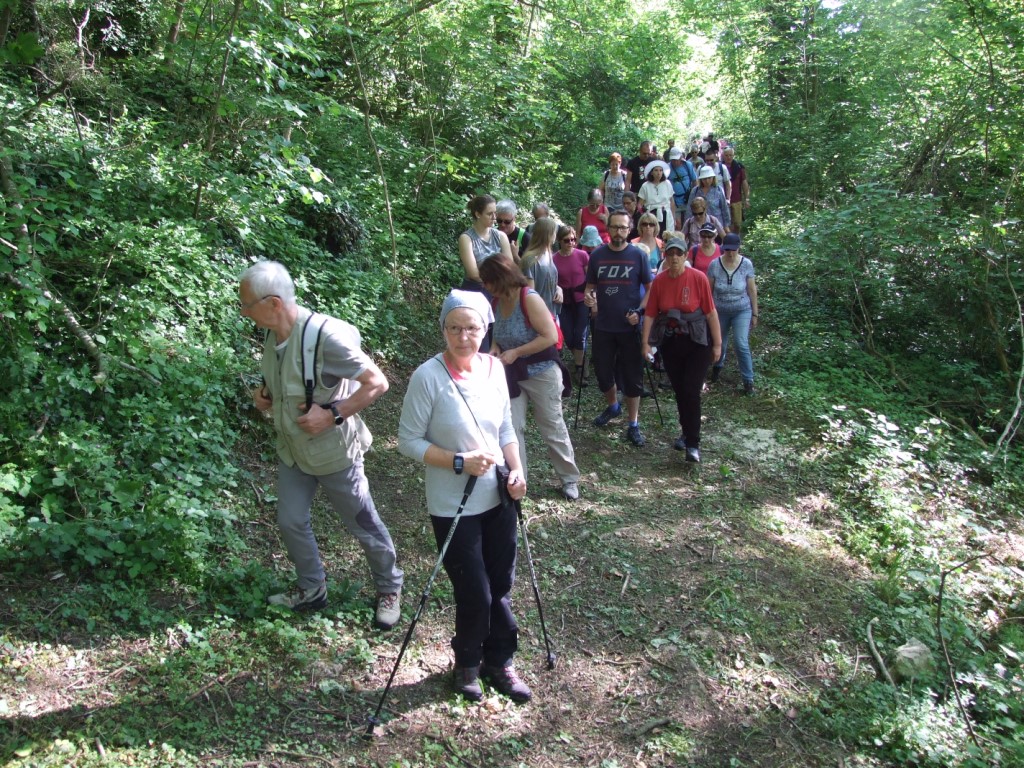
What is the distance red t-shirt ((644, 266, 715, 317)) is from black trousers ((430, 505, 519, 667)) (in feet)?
11.9

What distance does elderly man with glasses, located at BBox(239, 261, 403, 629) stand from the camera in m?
3.45

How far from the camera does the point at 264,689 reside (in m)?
3.46

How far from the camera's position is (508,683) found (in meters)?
3.64

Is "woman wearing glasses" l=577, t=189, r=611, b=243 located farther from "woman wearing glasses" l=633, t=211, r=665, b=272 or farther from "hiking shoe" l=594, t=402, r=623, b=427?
"hiking shoe" l=594, t=402, r=623, b=427

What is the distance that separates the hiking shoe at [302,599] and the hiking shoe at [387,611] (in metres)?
0.33

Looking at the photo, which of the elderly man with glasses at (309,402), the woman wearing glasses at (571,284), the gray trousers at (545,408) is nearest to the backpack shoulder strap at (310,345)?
the elderly man with glasses at (309,402)

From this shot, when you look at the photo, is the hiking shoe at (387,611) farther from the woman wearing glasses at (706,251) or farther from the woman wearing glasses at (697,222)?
the woman wearing glasses at (697,222)

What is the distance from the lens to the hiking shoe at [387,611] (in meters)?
4.03

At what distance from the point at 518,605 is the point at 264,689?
1675 millimetres

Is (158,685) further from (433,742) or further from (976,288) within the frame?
(976,288)

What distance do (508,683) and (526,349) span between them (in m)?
2.23

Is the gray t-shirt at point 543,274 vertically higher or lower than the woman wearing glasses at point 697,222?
lower

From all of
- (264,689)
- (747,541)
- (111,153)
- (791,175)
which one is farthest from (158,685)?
(791,175)

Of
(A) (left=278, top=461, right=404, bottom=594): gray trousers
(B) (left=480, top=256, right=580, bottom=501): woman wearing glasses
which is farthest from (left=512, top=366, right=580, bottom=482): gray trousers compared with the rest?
(A) (left=278, top=461, right=404, bottom=594): gray trousers
